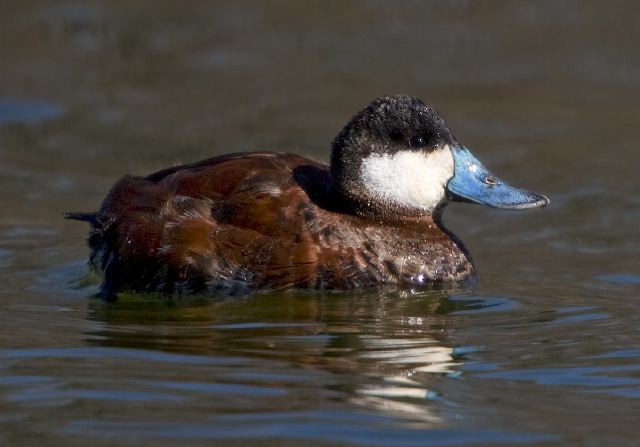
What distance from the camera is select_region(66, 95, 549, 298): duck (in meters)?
6.05

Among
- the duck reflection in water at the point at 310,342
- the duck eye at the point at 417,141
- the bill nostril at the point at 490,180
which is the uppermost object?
the duck eye at the point at 417,141

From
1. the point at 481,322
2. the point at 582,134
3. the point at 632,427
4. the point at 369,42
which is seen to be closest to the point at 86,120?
the point at 369,42

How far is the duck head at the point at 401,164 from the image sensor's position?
6203 mm

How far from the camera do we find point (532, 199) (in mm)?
6453

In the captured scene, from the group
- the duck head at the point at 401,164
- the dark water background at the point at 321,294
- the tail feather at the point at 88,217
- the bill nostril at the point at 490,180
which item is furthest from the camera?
the tail feather at the point at 88,217

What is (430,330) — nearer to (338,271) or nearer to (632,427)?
(338,271)

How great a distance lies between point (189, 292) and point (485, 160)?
3.65 meters

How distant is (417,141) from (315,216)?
0.56 meters

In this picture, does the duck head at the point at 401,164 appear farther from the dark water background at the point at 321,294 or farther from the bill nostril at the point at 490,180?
the dark water background at the point at 321,294

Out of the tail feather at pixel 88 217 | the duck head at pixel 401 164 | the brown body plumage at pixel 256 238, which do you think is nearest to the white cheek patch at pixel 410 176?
the duck head at pixel 401 164

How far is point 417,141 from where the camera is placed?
247 inches

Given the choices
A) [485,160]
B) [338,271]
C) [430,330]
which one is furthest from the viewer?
[485,160]

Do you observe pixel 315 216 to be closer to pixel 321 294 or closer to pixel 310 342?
pixel 321 294

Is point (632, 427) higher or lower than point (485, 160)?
lower
